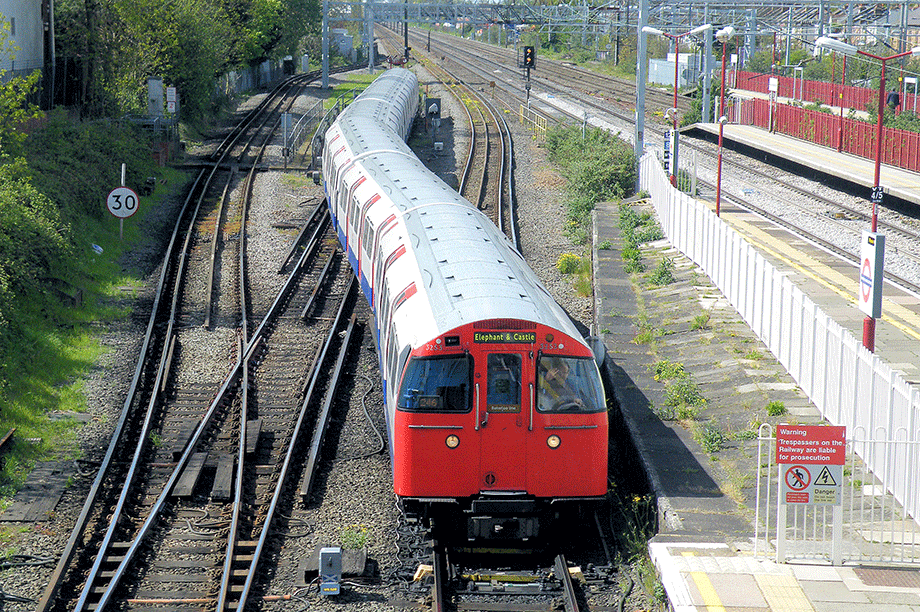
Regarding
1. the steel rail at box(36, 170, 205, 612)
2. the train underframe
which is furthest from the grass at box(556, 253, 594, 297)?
the train underframe

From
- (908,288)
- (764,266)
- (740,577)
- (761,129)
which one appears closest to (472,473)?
(740,577)

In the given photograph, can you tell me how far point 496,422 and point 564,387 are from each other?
0.79m

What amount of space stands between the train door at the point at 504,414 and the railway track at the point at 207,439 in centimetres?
262

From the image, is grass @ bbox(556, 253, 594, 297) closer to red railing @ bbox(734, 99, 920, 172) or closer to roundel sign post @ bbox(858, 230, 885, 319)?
roundel sign post @ bbox(858, 230, 885, 319)

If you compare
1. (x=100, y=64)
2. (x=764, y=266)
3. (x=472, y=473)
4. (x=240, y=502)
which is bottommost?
(x=240, y=502)

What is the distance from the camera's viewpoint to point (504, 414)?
421 inches

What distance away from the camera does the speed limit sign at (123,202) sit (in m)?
22.5

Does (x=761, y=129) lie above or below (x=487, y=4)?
below

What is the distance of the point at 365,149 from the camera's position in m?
23.4

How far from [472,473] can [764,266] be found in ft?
25.8

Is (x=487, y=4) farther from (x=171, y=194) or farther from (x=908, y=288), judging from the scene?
(x=908, y=288)

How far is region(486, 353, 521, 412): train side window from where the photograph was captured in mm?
10680

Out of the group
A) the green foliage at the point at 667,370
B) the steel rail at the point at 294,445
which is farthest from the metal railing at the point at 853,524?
the steel rail at the point at 294,445

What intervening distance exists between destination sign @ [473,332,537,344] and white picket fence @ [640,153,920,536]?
10.9 feet
